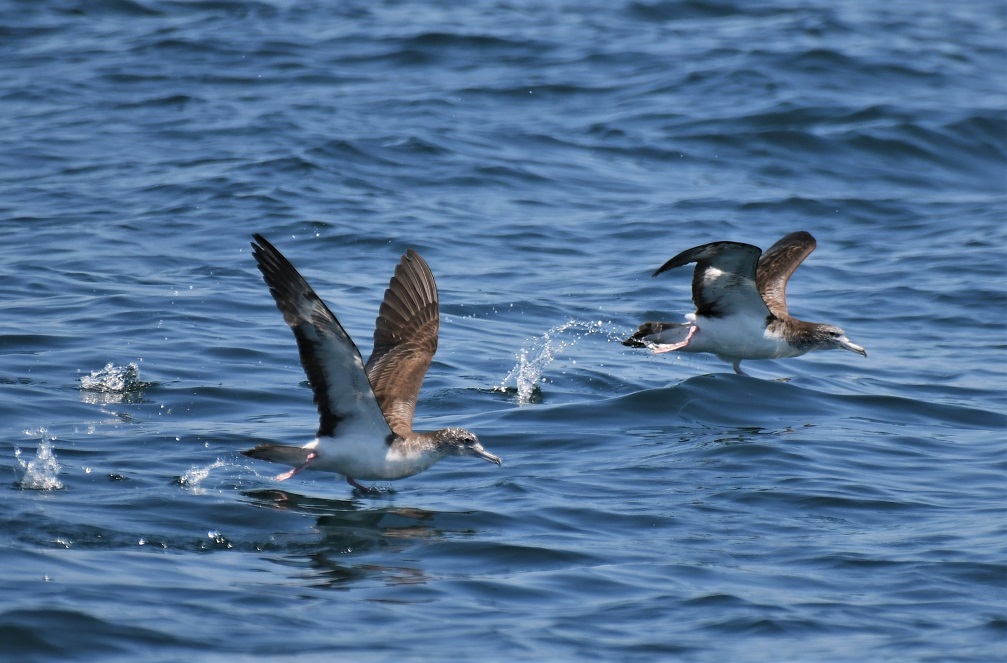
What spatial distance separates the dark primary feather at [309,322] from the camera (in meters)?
7.34

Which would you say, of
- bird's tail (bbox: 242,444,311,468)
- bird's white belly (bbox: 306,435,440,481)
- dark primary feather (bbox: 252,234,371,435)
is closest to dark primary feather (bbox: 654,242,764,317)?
bird's white belly (bbox: 306,435,440,481)

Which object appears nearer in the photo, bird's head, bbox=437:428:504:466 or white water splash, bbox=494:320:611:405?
bird's head, bbox=437:428:504:466

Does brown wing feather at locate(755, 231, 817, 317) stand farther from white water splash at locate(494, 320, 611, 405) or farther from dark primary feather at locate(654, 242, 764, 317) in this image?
white water splash at locate(494, 320, 611, 405)

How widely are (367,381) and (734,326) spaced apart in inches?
179

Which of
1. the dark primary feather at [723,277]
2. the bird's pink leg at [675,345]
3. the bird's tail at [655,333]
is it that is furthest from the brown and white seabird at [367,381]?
the bird's pink leg at [675,345]

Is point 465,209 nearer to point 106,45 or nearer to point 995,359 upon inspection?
point 995,359

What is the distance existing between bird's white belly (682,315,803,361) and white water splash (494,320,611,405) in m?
1.34

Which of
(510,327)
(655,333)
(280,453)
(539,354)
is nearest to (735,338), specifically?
(655,333)

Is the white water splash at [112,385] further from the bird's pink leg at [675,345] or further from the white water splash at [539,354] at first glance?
the bird's pink leg at [675,345]

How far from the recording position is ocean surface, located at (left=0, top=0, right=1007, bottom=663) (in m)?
6.92

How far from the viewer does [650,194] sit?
1733cm

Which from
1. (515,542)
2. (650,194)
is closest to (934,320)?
(650,194)

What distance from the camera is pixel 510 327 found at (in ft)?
42.9

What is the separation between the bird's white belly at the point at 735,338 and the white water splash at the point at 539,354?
52.9 inches
